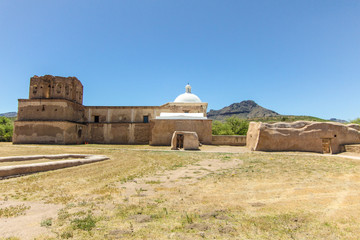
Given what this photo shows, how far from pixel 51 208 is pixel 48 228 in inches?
37.0

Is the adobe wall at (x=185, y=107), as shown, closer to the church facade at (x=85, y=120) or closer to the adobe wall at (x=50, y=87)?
the church facade at (x=85, y=120)

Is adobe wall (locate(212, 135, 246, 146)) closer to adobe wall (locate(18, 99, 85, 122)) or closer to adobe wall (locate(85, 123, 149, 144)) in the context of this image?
adobe wall (locate(85, 123, 149, 144))

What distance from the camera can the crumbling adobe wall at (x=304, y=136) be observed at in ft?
52.1

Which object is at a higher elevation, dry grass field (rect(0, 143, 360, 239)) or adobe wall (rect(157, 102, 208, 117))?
adobe wall (rect(157, 102, 208, 117))

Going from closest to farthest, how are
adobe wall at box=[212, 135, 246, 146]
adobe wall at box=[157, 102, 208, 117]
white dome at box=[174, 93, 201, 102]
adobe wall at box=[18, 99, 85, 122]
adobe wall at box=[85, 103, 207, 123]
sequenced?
adobe wall at box=[212, 135, 246, 146]
adobe wall at box=[18, 99, 85, 122]
adobe wall at box=[157, 102, 208, 117]
adobe wall at box=[85, 103, 207, 123]
white dome at box=[174, 93, 201, 102]

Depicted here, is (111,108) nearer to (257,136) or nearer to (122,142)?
(122,142)

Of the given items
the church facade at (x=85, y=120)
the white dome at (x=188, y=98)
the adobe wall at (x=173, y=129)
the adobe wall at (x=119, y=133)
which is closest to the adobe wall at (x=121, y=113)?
the church facade at (x=85, y=120)

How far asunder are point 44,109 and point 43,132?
2.92m

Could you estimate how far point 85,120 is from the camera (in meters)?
32.0

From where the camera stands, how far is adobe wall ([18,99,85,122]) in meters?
26.9

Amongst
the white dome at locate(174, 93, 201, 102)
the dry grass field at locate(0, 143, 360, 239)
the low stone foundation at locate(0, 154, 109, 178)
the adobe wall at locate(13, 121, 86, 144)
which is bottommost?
the dry grass field at locate(0, 143, 360, 239)

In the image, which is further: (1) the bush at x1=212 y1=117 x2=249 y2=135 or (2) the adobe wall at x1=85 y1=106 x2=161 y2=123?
(1) the bush at x1=212 y1=117 x2=249 y2=135

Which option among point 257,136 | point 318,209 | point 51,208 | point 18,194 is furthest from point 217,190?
point 257,136

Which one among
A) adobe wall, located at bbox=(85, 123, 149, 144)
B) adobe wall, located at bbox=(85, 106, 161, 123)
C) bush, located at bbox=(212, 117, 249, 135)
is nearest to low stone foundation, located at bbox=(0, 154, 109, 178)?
adobe wall, located at bbox=(85, 123, 149, 144)
